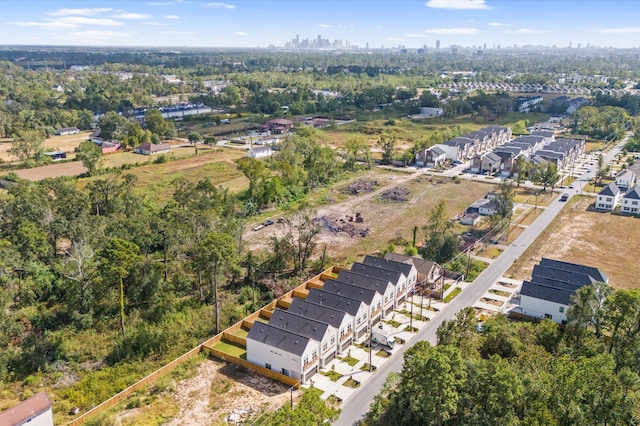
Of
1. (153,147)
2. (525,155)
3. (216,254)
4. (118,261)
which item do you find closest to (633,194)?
(525,155)

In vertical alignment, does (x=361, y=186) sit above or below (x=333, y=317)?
above

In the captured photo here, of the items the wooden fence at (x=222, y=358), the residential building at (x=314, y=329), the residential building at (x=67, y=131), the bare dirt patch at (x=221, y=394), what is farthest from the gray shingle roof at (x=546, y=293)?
the residential building at (x=67, y=131)

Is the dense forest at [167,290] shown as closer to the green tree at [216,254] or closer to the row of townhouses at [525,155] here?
the green tree at [216,254]

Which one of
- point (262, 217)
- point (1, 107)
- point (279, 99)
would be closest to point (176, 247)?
point (262, 217)

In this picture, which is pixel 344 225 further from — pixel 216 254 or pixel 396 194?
pixel 216 254

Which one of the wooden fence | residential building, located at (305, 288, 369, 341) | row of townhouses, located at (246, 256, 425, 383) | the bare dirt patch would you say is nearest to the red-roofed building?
row of townhouses, located at (246, 256, 425, 383)

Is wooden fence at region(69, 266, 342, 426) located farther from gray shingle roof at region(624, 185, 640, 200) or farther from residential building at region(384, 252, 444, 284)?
gray shingle roof at region(624, 185, 640, 200)
